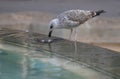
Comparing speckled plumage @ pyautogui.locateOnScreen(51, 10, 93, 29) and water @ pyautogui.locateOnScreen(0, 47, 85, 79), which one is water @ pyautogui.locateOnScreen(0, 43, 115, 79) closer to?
water @ pyautogui.locateOnScreen(0, 47, 85, 79)

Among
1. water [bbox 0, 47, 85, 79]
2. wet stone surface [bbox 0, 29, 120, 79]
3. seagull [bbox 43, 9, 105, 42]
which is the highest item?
seagull [bbox 43, 9, 105, 42]

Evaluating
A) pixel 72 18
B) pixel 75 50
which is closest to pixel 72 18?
pixel 72 18

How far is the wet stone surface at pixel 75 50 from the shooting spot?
9.84 ft

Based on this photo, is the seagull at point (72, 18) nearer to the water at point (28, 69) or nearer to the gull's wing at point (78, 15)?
the gull's wing at point (78, 15)

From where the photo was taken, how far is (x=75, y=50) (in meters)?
3.42

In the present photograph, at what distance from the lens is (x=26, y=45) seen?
3.64 metres

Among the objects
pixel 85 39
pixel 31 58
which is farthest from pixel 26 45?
pixel 85 39

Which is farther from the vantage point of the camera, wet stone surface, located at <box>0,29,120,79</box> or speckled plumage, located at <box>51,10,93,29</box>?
speckled plumage, located at <box>51,10,93,29</box>

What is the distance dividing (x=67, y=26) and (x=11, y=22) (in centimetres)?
203

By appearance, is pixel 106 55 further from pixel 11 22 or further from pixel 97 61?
pixel 11 22

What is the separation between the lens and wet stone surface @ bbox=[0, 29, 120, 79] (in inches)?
118

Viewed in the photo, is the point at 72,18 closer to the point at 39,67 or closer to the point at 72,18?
the point at 72,18

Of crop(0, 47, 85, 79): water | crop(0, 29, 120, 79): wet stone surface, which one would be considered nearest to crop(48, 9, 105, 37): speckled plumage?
crop(0, 29, 120, 79): wet stone surface

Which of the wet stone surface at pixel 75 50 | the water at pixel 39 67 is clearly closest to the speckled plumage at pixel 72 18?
the wet stone surface at pixel 75 50
